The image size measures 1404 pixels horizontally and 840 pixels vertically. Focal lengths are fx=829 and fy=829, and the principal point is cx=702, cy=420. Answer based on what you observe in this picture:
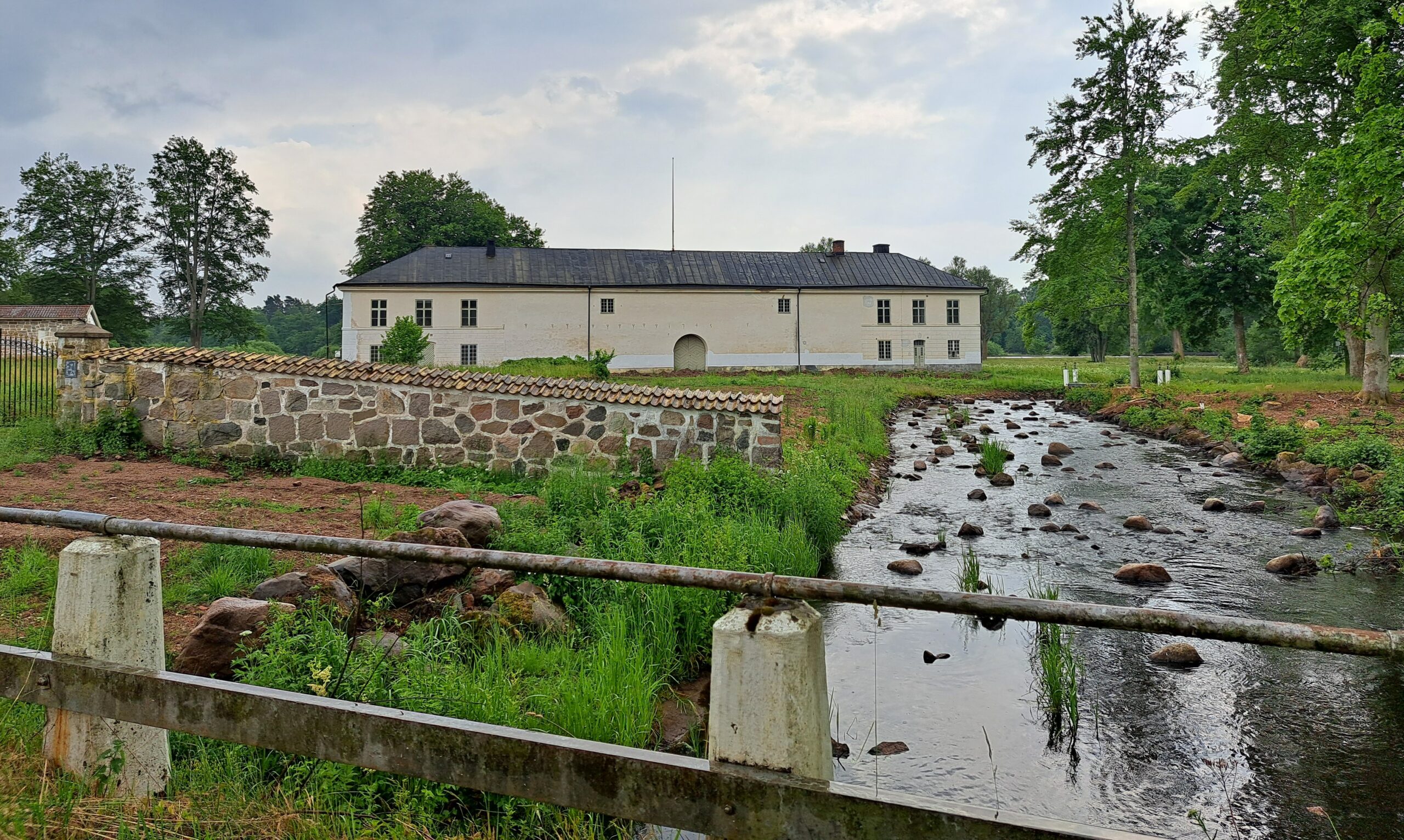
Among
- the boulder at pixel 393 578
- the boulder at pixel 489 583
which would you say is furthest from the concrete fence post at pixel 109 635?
the boulder at pixel 489 583

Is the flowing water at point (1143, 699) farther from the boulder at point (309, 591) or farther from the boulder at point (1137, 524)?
the boulder at point (309, 591)

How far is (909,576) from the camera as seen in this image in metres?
8.31

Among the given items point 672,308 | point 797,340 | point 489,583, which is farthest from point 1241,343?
point 489,583

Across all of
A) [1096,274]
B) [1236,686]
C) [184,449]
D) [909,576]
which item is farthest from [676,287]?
[1236,686]

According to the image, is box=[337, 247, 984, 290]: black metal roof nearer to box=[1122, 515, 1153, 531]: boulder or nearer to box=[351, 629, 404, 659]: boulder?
box=[1122, 515, 1153, 531]: boulder

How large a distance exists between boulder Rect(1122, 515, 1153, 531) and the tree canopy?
44.2m

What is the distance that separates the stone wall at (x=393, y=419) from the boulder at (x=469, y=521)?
4.18 meters

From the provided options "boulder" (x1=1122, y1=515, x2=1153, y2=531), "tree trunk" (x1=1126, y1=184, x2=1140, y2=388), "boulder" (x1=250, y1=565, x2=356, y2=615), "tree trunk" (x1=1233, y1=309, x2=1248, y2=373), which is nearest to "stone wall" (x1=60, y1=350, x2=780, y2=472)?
"boulder" (x1=1122, y1=515, x2=1153, y2=531)

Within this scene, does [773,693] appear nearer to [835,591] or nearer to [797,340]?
[835,591]

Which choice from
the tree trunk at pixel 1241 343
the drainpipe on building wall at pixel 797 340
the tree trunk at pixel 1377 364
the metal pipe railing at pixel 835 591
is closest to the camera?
the metal pipe railing at pixel 835 591

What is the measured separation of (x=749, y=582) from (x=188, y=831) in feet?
7.11

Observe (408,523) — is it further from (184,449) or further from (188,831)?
(184,449)

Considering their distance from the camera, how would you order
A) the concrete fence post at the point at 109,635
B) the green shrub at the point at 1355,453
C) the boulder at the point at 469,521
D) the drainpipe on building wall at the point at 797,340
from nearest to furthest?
the concrete fence post at the point at 109,635 < the boulder at the point at 469,521 < the green shrub at the point at 1355,453 < the drainpipe on building wall at the point at 797,340

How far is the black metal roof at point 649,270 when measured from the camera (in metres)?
40.2
